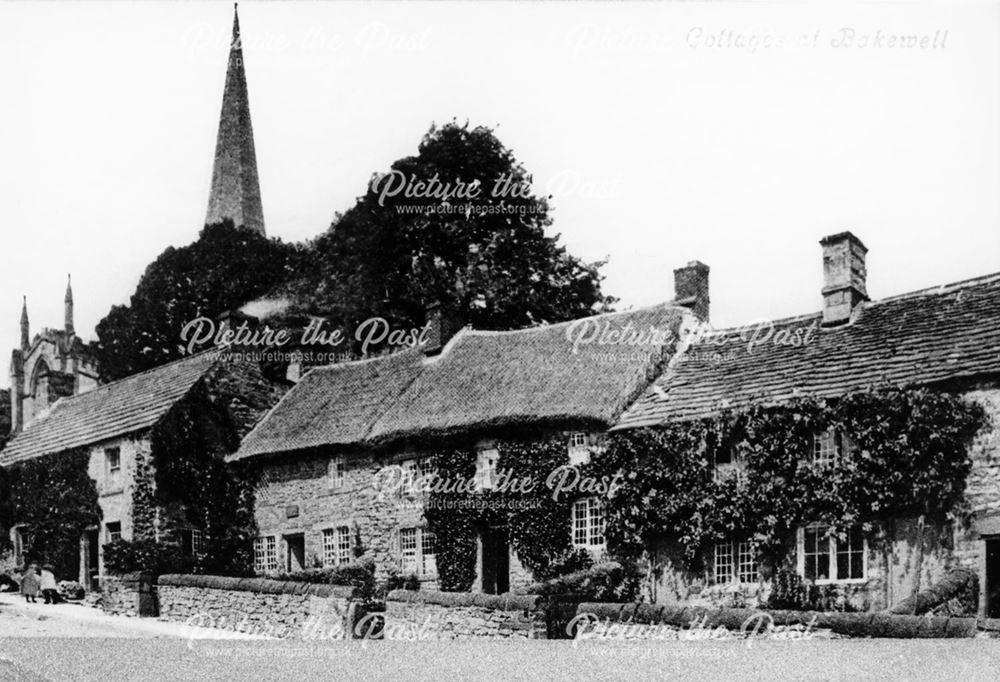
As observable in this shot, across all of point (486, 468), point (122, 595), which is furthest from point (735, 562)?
point (122, 595)

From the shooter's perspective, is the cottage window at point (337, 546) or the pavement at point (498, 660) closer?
the pavement at point (498, 660)

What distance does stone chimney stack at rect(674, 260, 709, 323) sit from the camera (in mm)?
31797

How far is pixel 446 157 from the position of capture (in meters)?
44.5

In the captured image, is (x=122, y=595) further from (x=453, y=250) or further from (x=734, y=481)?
(x=453, y=250)

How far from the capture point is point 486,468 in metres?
29.5

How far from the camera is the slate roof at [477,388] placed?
95.0ft

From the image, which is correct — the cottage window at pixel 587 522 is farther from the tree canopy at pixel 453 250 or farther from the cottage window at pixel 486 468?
the tree canopy at pixel 453 250

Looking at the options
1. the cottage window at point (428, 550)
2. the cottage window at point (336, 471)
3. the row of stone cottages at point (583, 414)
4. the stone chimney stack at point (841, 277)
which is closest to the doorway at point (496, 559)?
the row of stone cottages at point (583, 414)

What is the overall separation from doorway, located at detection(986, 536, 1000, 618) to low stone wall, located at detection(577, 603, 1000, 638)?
4949 millimetres

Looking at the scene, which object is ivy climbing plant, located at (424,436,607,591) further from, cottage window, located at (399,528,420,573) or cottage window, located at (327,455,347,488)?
cottage window, located at (327,455,347,488)

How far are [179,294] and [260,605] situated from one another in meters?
30.8

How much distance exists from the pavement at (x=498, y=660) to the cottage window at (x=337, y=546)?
41.3 ft

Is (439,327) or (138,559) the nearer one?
(138,559)

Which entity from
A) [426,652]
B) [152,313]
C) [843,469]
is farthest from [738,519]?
[152,313]
